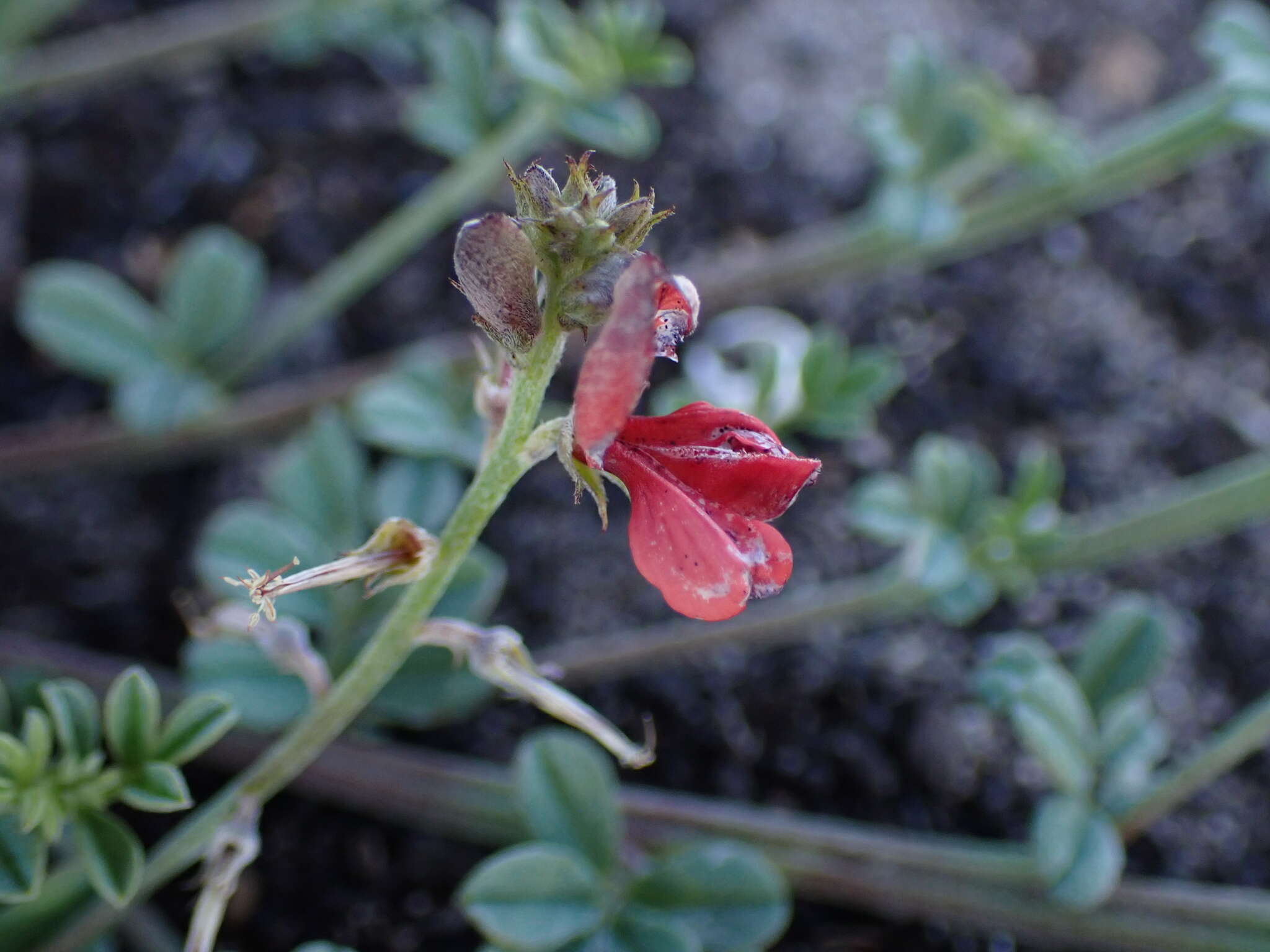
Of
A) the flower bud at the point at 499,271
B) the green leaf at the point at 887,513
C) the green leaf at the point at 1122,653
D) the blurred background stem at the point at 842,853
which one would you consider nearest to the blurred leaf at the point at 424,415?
the blurred background stem at the point at 842,853

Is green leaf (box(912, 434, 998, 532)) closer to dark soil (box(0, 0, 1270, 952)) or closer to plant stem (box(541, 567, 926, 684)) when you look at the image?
plant stem (box(541, 567, 926, 684))

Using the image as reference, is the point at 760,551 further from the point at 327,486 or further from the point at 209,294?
the point at 209,294

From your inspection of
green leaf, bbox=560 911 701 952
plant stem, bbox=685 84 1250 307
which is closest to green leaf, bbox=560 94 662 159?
plant stem, bbox=685 84 1250 307

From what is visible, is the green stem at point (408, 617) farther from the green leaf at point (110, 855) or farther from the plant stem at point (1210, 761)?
the plant stem at point (1210, 761)

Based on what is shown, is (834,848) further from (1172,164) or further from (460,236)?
(1172,164)

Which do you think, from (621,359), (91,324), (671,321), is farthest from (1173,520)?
(91,324)

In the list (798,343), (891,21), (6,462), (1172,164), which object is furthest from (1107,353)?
(6,462)

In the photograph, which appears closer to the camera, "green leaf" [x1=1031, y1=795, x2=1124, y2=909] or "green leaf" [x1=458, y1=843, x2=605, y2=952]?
"green leaf" [x1=458, y1=843, x2=605, y2=952]
